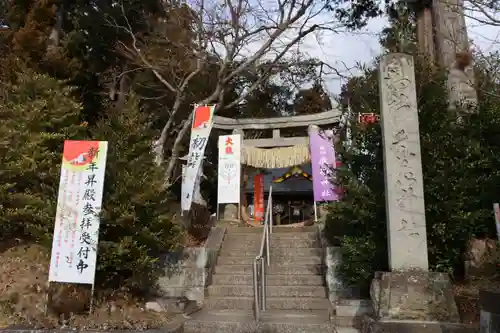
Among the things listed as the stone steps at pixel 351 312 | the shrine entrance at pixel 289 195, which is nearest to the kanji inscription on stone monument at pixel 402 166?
the stone steps at pixel 351 312

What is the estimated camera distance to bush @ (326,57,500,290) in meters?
6.30

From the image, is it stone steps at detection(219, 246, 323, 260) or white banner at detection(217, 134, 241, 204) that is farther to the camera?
white banner at detection(217, 134, 241, 204)

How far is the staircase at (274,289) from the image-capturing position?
6523 millimetres

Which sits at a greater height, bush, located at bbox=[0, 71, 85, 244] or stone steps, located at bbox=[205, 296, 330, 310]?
bush, located at bbox=[0, 71, 85, 244]

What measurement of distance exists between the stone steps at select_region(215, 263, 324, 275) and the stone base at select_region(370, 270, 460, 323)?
9.88 feet

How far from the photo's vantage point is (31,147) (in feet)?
28.8

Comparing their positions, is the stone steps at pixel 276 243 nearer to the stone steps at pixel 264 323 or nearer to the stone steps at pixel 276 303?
the stone steps at pixel 276 303

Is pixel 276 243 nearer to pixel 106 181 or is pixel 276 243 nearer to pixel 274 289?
pixel 274 289

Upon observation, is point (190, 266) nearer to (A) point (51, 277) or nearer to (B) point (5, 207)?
(A) point (51, 277)

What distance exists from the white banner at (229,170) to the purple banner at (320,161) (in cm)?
224

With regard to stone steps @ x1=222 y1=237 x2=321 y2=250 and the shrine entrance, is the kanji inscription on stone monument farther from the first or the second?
the shrine entrance

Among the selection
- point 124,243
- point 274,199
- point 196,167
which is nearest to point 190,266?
point 124,243

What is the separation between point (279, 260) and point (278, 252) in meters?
0.36

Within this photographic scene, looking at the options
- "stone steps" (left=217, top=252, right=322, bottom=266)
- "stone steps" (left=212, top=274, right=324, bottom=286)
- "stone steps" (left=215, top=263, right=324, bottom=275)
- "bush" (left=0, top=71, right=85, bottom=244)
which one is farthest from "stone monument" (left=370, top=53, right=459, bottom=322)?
"bush" (left=0, top=71, right=85, bottom=244)
